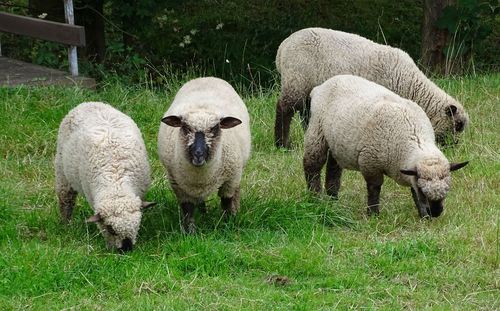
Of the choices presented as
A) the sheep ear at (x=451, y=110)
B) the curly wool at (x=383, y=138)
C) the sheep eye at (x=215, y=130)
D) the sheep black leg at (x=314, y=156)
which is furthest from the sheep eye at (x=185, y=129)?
the sheep ear at (x=451, y=110)

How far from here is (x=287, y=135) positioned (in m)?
9.71

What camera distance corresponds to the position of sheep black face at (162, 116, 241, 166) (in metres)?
6.26

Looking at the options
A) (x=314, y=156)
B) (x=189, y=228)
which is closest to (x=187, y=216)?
(x=189, y=228)

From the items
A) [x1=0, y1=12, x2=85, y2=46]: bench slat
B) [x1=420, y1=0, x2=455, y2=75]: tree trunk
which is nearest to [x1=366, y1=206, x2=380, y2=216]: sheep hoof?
[x1=0, y1=12, x2=85, y2=46]: bench slat

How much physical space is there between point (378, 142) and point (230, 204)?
131cm

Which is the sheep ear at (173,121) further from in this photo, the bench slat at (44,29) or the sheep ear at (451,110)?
the bench slat at (44,29)

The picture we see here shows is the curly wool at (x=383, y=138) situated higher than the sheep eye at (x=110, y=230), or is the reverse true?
the curly wool at (x=383, y=138)

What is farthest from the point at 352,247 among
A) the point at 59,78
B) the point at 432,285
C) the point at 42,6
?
the point at 42,6

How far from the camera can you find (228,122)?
655 centimetres

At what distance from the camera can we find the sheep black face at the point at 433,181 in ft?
22.4

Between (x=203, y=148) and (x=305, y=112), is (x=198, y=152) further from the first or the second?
(x=305, y=112)

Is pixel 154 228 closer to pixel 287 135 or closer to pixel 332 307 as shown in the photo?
pixel 332 307

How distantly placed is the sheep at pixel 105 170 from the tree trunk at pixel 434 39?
6484mm

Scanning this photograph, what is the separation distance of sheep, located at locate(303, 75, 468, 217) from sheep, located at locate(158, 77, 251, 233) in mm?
776
